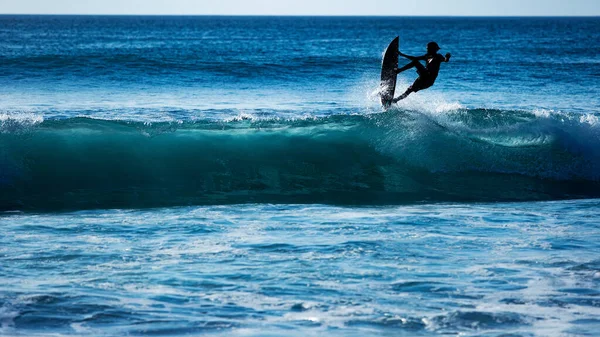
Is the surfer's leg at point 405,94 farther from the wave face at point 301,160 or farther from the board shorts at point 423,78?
the wave face at point 301,160

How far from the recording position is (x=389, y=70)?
1296cm

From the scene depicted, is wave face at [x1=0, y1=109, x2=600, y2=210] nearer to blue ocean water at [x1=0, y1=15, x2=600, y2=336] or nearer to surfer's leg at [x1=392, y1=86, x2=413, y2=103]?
blue ocean water at [x1=0, y1=15, x2=600, y2=336]

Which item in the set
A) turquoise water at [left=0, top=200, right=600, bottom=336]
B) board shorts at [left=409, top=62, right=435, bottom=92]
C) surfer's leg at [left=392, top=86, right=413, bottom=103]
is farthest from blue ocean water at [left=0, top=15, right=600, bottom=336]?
board shorts at [left=409, top=62, right=435, bottom=92]

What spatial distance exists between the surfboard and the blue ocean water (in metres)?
0.65

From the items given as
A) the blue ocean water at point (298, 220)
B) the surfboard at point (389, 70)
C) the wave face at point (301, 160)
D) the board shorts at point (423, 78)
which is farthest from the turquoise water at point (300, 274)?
the surfboard at point (389, 70)

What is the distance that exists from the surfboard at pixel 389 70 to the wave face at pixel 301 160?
25.5 inches

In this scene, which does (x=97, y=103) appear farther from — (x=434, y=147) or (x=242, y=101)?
(x=434, y=147)

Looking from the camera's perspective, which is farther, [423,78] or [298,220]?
[423,78]

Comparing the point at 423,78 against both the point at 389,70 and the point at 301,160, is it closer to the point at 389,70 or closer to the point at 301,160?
the point at 389,70

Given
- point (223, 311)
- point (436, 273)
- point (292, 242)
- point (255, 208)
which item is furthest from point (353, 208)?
point (223, 311)

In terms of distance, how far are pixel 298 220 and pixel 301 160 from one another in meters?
4.07

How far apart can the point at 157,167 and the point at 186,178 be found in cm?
77

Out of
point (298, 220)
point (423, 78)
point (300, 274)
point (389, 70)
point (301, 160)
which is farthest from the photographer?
point (301, 160)

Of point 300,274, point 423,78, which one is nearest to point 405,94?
point 423,78
